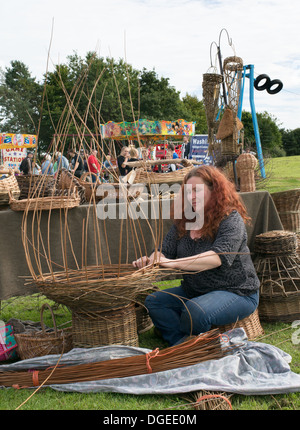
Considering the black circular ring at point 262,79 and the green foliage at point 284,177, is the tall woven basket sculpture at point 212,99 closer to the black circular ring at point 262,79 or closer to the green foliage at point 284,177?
the black circular ring at point 262,79

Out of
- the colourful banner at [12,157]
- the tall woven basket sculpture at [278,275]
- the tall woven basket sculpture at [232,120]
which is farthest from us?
the colourful banner at [12,157]

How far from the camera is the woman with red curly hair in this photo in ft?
6.88

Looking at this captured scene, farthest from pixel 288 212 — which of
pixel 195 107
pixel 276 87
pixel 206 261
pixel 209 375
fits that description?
pixel 195 107

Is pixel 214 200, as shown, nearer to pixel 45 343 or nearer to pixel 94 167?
pixel 94 167

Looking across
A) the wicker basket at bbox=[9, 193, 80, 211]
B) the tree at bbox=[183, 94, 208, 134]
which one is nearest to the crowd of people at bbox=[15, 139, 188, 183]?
the wicker basket at bbox=[9, 193, 80, 211]

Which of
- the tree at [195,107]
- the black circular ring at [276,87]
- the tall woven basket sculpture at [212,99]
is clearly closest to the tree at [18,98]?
the tree at [195,107]

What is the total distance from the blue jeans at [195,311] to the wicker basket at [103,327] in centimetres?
27

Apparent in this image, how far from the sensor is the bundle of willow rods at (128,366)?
6.20 feet

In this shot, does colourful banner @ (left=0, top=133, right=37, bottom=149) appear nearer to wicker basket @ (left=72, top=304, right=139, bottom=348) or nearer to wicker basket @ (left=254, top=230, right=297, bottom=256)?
wicker basket @ (left=254, top=230, right=297, bottom=256)

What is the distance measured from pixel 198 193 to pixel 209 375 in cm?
94

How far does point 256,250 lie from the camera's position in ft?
9.20

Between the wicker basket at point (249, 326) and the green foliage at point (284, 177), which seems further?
the green foliage at point (284, 177)

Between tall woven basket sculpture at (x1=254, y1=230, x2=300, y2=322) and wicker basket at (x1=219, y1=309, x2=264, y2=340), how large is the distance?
287mm

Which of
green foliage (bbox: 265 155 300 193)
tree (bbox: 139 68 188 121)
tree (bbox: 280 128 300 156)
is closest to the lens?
green foliage (bbox: 265 155 300 193)
